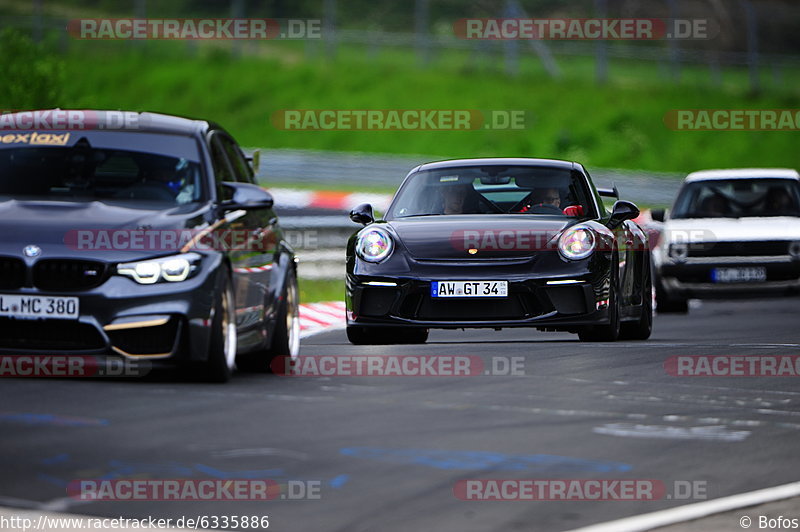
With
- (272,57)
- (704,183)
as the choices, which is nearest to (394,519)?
(704,183)

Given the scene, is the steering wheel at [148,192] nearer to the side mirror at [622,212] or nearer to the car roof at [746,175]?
the side mirror at [622,212]

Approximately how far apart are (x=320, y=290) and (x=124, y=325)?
1381cm

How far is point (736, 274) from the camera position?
733 inches

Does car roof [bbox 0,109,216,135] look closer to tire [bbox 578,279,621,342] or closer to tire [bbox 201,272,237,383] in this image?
tire [bbox 201,272,237,383]

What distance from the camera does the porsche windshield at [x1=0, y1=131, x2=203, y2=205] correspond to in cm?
981

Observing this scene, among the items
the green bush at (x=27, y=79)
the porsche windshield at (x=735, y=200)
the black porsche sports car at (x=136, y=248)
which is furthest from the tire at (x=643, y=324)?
the green bush at (x=27, y=79)

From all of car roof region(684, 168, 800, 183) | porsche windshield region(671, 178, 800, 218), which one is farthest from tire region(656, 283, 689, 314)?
car roof region(684, 168, 800, 183)

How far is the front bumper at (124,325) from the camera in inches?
350

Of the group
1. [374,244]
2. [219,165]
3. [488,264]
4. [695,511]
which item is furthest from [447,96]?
[695,511]

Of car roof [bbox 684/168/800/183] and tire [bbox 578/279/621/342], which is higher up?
car roof [bbox 684/168/800/183]

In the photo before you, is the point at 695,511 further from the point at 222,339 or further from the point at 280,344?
the point at 280,344

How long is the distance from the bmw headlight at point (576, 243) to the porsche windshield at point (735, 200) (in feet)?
24.4

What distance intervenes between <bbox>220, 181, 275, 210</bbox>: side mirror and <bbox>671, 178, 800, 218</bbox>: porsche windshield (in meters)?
10.1

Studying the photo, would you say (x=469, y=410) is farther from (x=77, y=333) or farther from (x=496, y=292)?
(x=496, y=292)
